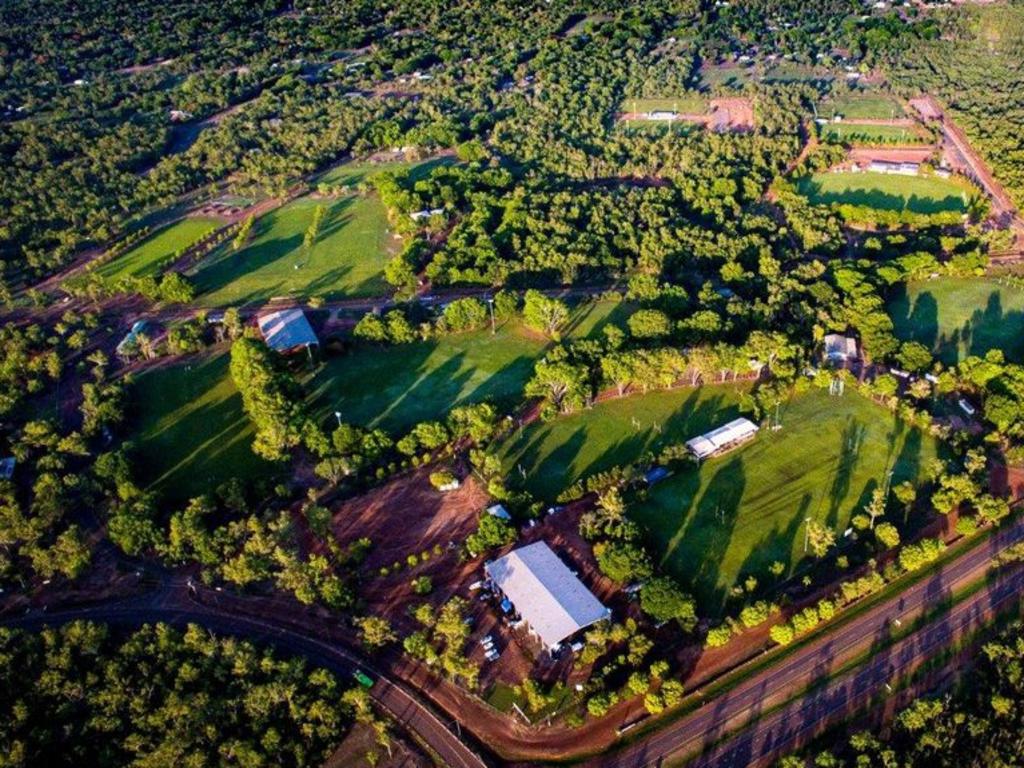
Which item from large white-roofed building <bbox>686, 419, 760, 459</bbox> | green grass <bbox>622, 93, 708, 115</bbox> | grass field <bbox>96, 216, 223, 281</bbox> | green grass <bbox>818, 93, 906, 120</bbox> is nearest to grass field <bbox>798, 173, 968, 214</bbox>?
green grass <bbox>818, 93, 906, 120</bbox>

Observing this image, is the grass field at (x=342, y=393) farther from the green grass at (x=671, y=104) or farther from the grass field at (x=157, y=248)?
the green grass at (x=671, y=104)

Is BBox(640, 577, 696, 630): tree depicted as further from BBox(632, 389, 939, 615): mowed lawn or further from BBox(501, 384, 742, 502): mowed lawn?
BBox(501, 384, 742, 502): mowed lawn

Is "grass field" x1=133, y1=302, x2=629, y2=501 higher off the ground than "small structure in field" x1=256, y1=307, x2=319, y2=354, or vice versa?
"small structure in field" x1=256, y1=307, x2=319, y2=354

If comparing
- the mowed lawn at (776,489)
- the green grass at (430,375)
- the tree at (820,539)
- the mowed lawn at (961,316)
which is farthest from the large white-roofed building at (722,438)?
the mowed lawn at (961,316)

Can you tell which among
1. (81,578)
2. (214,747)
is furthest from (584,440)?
(81,578)

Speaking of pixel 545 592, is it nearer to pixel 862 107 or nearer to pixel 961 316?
pixel 961 316

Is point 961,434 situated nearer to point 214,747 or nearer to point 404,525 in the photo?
point 404,525

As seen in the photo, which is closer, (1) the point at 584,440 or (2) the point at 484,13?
(1) the point at 584,440

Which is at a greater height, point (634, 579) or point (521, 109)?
point (521, 109)
